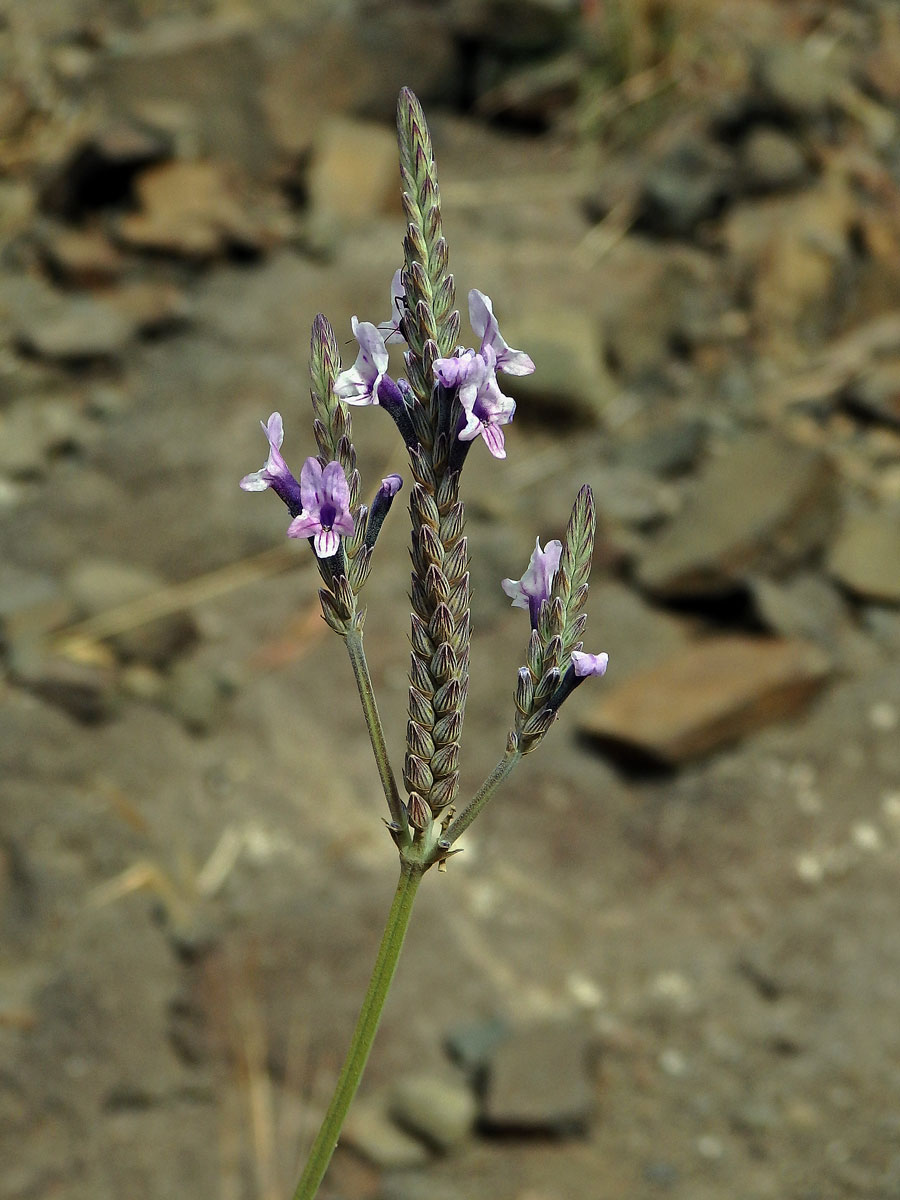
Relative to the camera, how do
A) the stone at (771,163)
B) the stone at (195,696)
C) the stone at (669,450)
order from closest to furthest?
the stone at (195,696)
the stone at (669,450)
the stone at (771,163)

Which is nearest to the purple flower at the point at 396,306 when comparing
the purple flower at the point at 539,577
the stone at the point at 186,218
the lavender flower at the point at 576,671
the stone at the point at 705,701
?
the purple flower at the point at 539,577

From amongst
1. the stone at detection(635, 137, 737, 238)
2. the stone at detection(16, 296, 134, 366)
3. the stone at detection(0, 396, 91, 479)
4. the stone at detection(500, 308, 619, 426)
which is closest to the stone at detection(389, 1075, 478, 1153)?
the stone at detection(500, 308, 619, 426)

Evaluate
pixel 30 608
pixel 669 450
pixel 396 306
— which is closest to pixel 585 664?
pixel 396 306

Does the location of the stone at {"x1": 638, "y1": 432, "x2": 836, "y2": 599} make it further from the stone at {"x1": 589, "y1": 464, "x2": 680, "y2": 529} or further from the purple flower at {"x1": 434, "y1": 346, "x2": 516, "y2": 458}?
the purple flower at {"x1": 434, "y1": 346, "x2": 516, "y2": 458}

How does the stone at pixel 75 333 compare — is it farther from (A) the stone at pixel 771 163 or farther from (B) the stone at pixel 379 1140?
(B) the stone at pixel 379 1140

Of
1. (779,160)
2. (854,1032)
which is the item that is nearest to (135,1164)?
(854,1032)

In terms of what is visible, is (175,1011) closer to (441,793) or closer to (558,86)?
(441,793)
